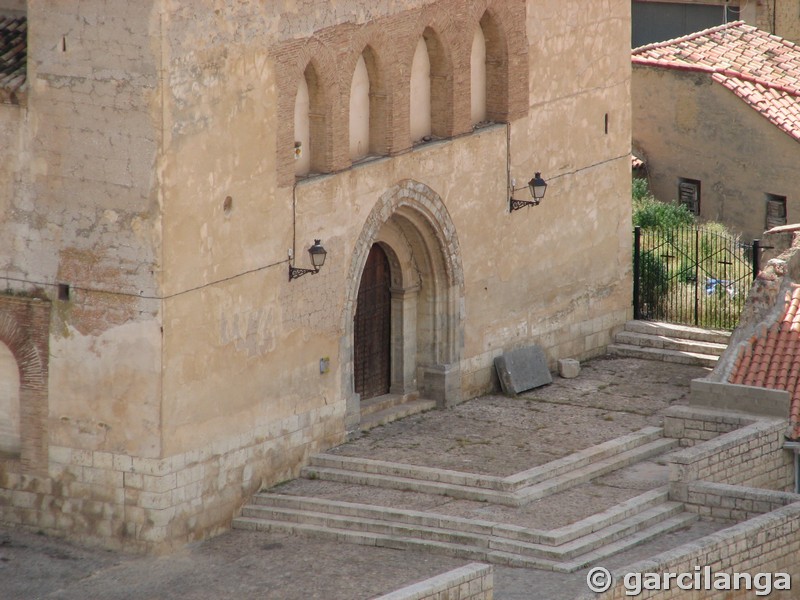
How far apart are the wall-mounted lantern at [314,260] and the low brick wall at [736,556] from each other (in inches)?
227

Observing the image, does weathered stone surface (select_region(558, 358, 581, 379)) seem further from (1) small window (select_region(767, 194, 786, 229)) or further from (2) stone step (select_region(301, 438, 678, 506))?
(1) small window (select_region(767, 194, 786, 229))

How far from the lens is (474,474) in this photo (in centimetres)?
2608

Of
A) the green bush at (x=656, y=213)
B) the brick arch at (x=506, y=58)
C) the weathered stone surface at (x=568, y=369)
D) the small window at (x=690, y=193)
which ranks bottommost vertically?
the weathered stone surface at (x=568, y=369)

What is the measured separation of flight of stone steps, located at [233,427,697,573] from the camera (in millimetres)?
24281

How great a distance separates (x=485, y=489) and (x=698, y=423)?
11.5 ft

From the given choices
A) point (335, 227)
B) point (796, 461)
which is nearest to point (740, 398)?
point (796, 461)

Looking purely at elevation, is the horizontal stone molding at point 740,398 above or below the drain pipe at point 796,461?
above

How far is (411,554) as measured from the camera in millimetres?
24500

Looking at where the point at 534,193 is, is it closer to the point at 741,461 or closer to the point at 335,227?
the point at 335,227

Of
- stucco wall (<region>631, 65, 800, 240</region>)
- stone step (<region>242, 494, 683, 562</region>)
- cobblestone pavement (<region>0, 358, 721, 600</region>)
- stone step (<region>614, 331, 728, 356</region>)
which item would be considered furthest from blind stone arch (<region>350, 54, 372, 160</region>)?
stucco wall (<region>631, 65, 800, 240</region>)

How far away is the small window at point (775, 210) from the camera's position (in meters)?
36.5

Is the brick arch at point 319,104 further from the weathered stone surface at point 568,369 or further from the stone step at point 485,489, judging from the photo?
the weathered stone surface at point 568,369

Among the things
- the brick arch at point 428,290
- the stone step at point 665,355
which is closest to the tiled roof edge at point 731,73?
the stone step at point 665,355

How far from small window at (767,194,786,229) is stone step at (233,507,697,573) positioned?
39.5 feet
